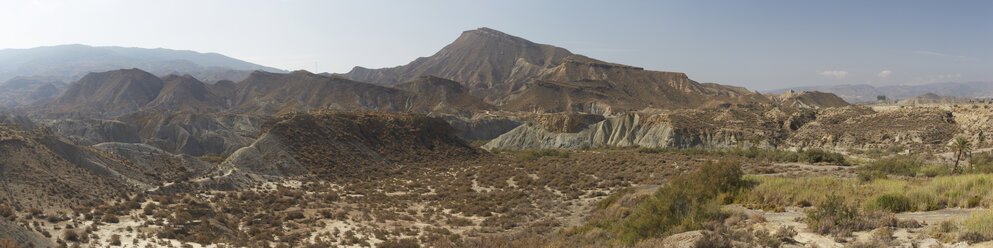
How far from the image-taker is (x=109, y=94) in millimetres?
165500

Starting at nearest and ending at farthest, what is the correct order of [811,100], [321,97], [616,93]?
[321,97] → [811,100] → [616,93]

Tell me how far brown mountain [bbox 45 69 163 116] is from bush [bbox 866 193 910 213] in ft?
645

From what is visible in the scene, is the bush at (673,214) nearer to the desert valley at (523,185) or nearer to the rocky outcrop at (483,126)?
the desert valley at (523,185)


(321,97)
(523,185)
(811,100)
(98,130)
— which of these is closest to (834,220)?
(523,185)

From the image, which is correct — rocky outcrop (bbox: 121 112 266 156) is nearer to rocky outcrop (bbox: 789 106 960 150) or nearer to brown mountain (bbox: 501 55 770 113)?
brown mountain (bbox: 501 55 770 113)

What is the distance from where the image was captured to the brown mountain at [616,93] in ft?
443

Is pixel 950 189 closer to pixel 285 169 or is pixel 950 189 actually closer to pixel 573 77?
pixel 285 169

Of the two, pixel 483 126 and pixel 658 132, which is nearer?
pixel 658 132

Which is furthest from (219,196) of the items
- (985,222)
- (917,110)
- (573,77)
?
(573,77)

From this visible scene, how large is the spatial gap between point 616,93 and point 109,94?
19413 cm

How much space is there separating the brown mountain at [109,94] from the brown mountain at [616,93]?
14085 cm

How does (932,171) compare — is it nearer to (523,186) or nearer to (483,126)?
(523,186)

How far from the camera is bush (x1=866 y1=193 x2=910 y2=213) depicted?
36.1ft

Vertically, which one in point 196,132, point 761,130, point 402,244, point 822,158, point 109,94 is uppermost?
point 761,130
